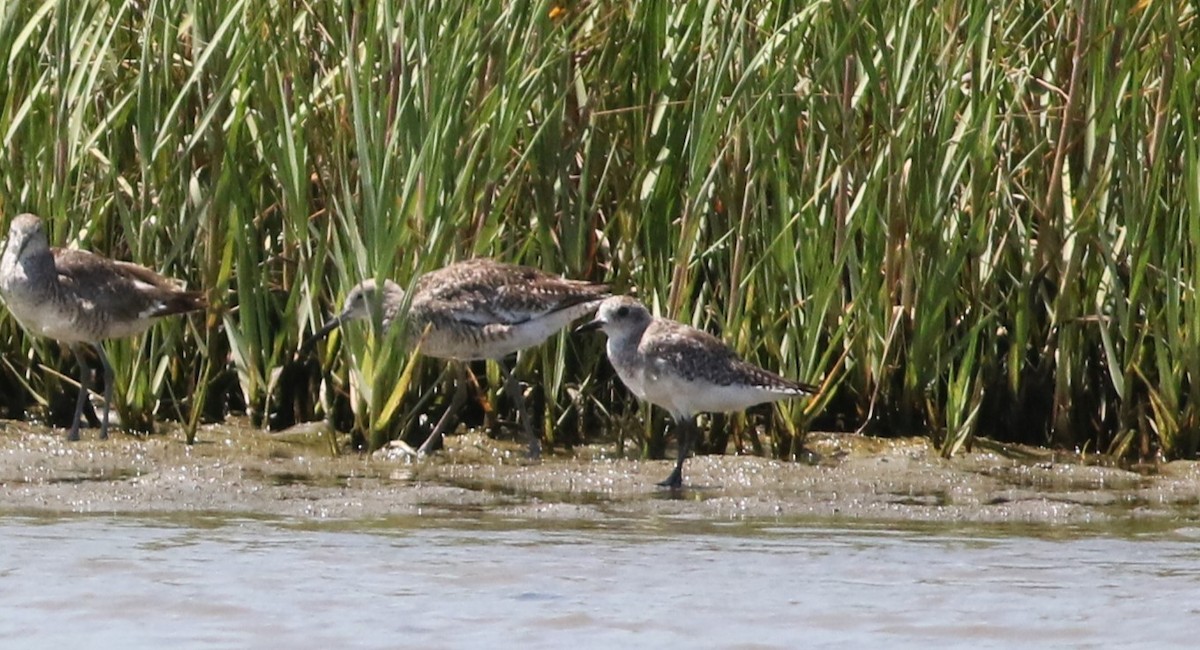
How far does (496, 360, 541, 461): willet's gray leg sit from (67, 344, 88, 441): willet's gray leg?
1639 millimetres

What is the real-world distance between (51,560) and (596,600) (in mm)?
1634

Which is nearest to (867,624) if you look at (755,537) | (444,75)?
(755,537)

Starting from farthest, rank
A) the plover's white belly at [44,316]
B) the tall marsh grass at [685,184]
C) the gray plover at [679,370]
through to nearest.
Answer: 1. the plover's white belly at [44,316]
2. the tall marsh grass at [685,184]
3. the gray plover at [679,370]

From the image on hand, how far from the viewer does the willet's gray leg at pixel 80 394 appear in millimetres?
8930

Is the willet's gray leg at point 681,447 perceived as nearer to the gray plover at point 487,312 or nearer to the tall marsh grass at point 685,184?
the tall marsh grass at point 685,184

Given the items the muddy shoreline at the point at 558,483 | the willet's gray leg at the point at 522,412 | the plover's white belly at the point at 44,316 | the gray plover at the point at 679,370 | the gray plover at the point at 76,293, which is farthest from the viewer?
the willet's gray leg at the point at 522,412

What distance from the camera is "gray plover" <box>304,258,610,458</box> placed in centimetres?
883

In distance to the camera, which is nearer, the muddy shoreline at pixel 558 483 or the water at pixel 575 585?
the water at pixel 575 585

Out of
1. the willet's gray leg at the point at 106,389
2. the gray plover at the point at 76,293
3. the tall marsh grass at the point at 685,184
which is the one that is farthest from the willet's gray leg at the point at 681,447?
the willet's gray leg at the point at 106,389

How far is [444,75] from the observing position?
8.22 meters

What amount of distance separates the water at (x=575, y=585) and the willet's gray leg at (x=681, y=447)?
74 cm

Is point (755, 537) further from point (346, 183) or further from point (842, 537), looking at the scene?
point (346, 183)

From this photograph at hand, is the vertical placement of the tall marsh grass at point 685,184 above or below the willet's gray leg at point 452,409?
above

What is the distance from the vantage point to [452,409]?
29.8 feet
